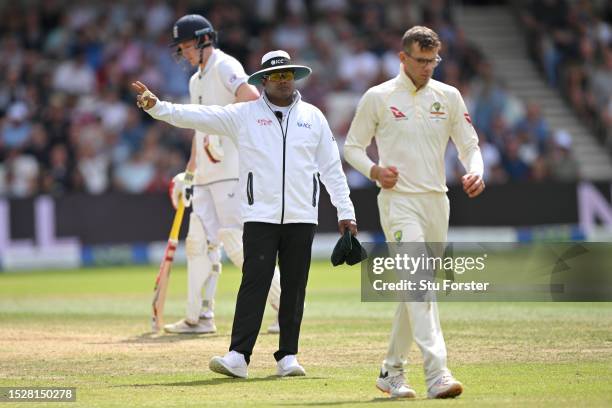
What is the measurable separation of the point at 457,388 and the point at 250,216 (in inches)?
82.9

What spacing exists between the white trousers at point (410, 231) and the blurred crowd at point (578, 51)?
62.8 feet

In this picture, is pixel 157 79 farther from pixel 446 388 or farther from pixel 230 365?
pixel 446 388

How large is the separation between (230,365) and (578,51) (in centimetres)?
1988

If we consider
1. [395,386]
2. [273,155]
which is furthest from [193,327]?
[395,386]

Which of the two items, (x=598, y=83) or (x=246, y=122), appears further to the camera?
(x=598, y=83)

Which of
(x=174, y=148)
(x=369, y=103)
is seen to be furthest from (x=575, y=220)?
(x=369, y=103)

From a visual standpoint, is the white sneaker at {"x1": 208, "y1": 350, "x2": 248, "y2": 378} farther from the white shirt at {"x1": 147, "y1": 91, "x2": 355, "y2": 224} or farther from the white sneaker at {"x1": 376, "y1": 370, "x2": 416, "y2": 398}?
the white sneaker at {"x1": 376, "y1": 370, "x2": 416, "y2": 398}

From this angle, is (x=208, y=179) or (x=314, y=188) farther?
(x=208, y=179)

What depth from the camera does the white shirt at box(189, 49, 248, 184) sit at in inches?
469

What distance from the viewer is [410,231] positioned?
8273mm

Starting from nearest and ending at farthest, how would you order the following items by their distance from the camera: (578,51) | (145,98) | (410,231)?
(410,231)
(145,98)
(578,51)

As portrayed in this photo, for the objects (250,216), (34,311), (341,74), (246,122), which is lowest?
(34,311)

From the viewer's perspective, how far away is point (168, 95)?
24391mm

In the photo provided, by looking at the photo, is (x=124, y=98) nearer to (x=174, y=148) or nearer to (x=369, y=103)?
(x=174, y=148)
